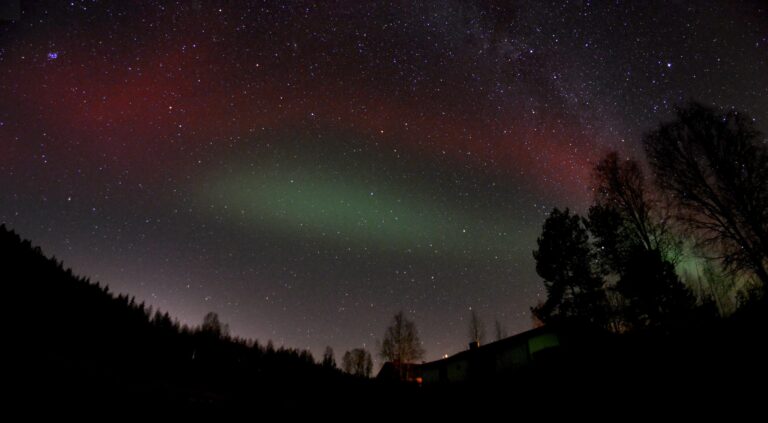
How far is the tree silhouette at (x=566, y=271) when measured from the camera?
26.7 m

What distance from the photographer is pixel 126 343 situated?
13961 mm

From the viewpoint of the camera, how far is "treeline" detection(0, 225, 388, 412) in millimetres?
9938

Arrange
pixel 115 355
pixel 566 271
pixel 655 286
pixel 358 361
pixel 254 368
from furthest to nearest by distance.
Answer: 1. pixel 358 361
2. pixel 566 271
3. pixel 655 286
4. pixel 254 368
5. pixel 115 355

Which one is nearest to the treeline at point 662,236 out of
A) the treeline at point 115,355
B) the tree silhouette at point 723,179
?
the tree silhouette at point 723,179

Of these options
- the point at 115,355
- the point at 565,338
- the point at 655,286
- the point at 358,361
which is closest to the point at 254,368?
the point at 115,355

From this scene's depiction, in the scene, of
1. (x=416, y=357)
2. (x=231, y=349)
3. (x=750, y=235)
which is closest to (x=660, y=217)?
(x=750, y=235)

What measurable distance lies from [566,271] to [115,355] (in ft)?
92.2

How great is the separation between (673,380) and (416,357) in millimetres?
49943

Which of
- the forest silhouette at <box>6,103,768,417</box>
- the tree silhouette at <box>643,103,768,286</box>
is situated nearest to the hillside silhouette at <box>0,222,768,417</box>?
the forest silhouette at <box>6,103,768,417</box>

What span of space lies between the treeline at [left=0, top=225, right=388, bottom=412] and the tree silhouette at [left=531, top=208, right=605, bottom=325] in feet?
54.5

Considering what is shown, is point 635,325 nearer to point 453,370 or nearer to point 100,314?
point 453,370

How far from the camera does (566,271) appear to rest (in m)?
28.0

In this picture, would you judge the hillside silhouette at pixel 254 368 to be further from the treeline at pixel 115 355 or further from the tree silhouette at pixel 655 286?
the tree silhouette at pixel 655 286

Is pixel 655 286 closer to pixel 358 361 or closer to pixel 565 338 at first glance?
pixel 565 338
